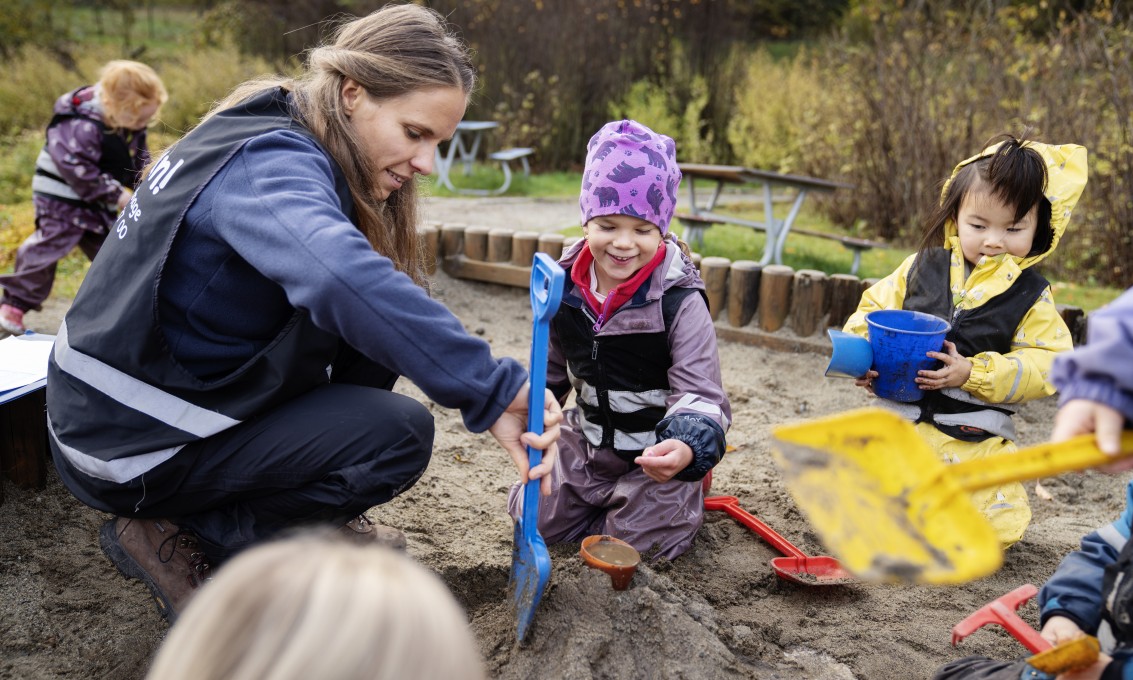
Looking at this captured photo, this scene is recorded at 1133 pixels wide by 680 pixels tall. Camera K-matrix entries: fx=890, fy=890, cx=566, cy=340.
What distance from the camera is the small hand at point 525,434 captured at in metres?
1.85

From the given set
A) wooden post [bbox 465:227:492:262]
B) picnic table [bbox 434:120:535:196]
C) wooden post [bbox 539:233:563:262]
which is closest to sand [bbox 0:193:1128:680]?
wooden post [bbox 539:233:563:262]

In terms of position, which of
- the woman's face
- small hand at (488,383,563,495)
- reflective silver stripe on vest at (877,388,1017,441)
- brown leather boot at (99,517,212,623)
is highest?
the woman's face

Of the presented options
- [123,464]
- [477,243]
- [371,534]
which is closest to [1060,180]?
[371,534]

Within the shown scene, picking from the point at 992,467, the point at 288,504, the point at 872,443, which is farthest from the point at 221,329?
the point at 992,467

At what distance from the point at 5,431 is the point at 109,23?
21774 millimetres

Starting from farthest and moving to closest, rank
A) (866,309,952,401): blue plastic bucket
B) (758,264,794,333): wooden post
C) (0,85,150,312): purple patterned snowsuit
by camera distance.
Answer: (0,85,150,312): purple patterned snowsuit, (758,264,794,333): wooden post, (866,309,952,401): blue plastic bucket

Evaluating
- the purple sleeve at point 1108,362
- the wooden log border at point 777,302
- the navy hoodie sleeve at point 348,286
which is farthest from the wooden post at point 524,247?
the purple sleeve at point 1108,362

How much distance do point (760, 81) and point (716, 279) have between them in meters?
7.12

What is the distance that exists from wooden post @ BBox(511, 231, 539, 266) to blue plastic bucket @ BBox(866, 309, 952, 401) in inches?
111

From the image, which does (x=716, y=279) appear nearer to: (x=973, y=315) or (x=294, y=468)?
(x=973, y=315)

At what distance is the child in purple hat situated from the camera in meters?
2.49

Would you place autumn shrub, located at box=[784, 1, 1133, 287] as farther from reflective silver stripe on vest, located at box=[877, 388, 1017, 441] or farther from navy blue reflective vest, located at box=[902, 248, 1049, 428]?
reflective silver stripe on vest, located at box=[877, 388, 1017, 441]

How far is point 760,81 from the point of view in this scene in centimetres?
1100

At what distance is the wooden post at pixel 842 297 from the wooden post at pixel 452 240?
2250mm
